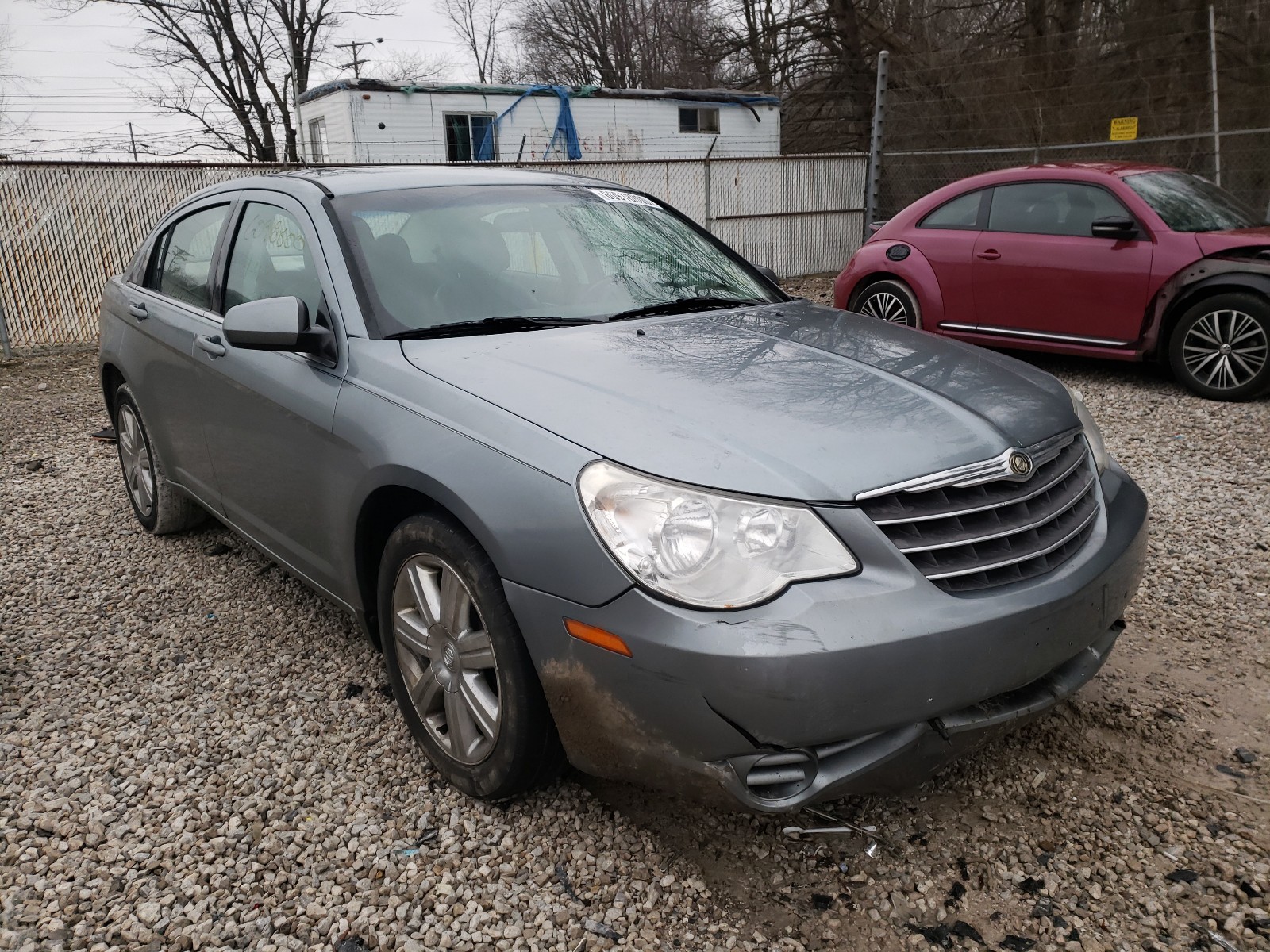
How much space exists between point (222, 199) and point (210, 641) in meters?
1.77

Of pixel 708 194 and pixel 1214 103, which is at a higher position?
pixel 1214 103

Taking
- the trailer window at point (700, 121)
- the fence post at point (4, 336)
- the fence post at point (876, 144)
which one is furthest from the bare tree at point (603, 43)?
the fence post at point (4, 336)

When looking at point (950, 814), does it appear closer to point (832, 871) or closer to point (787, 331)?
point (832, 871)

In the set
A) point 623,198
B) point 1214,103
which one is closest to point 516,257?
point 623,198

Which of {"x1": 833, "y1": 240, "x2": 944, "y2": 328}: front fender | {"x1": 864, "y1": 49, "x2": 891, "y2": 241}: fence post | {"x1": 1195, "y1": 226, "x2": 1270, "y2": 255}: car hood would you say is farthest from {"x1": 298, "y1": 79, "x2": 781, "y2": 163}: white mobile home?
{"x1": 1195, "y1": 226, "x2": 1270, "y2": 255}: car hood

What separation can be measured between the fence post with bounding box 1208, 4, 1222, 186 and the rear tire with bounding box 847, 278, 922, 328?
194 inches

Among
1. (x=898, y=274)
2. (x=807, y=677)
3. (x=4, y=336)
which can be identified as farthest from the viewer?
(x=4, y=336)

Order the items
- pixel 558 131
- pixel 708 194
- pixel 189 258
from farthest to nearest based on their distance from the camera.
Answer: pixel 558 131, pixel 708 194, pixel 189 258

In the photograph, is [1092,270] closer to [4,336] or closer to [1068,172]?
[1068,172]

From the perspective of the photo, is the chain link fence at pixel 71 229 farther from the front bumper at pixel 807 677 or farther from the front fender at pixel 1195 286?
the front bumper at pixel 807 677

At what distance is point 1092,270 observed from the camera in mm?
6949

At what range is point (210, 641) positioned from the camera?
365cm

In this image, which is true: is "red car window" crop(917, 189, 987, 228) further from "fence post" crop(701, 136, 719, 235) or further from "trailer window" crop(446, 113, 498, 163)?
"trailer window" crop(446, 113, 498, 163)

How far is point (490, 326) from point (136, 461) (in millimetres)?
2789
